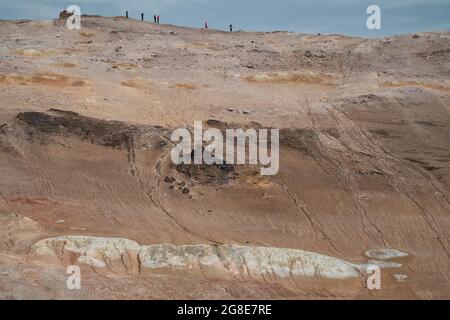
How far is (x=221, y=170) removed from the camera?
633 inches

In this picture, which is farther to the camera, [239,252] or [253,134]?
[253,134]

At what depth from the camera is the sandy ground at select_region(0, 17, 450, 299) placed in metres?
11.7

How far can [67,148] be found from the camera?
651 inches

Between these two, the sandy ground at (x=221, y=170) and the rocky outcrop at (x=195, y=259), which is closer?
the rocky outcrop at (x=195, y=259)

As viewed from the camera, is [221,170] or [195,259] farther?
[221,170]

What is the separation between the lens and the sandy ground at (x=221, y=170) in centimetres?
1173

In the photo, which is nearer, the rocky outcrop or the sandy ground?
the rocky outcrop

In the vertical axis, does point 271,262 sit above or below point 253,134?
below
